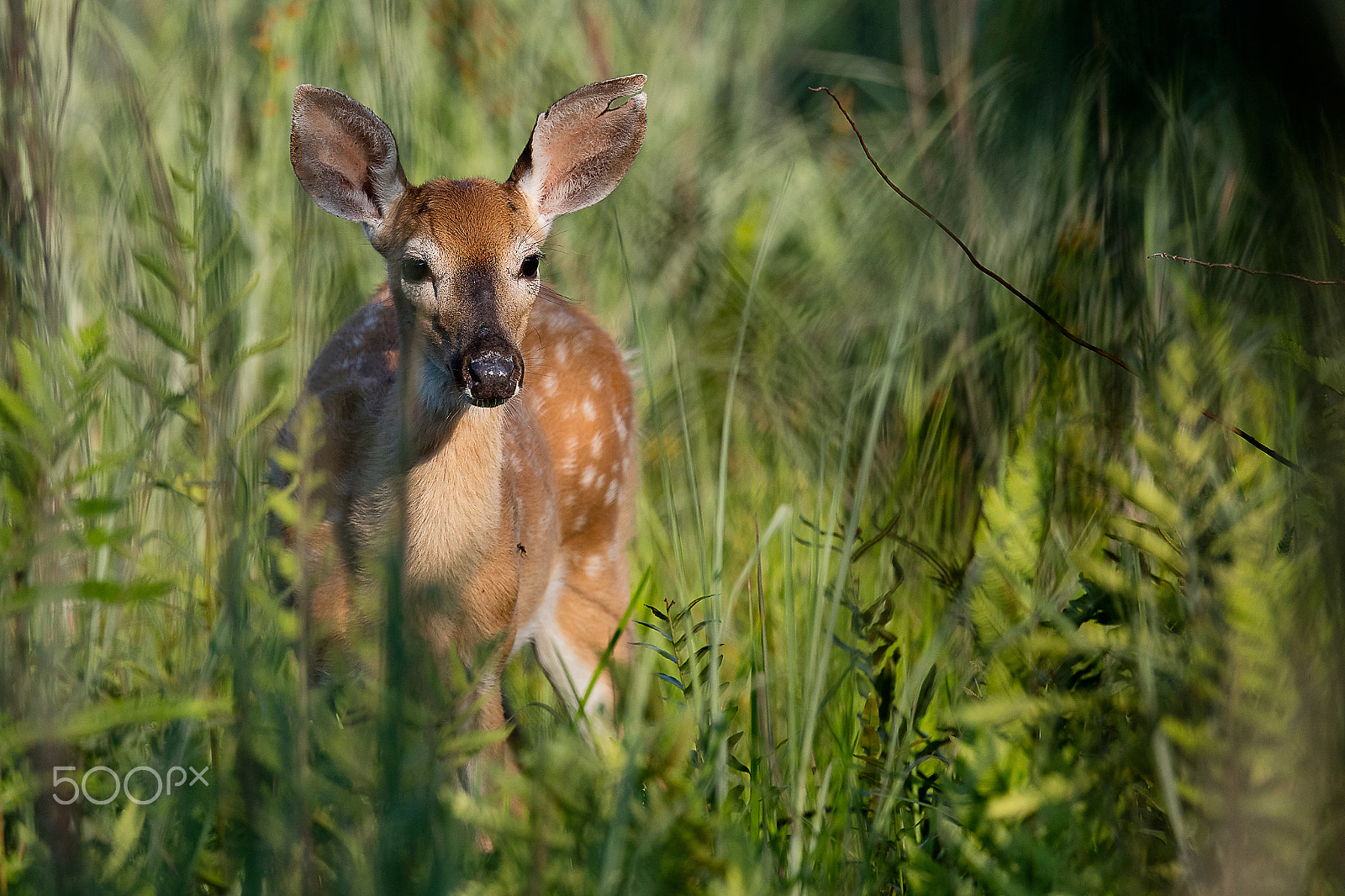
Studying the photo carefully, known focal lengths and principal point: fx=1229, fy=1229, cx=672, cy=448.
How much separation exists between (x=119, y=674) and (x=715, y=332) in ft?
7.13

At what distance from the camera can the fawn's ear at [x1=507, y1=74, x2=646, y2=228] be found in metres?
2.86

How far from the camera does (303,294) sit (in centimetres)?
119

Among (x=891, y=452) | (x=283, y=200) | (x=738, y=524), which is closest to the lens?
(x=891, y=452)

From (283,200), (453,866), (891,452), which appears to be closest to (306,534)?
(453,866)

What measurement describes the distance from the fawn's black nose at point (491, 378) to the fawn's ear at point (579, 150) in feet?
2.30

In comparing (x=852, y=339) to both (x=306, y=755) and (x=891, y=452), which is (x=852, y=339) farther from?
(x=306, y=755)

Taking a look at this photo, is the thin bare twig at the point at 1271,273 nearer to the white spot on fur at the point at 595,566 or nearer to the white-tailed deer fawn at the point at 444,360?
the white-tailed deer fawn at the point at 444,360

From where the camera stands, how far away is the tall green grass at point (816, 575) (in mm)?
1256
